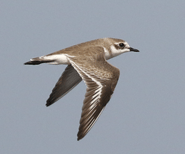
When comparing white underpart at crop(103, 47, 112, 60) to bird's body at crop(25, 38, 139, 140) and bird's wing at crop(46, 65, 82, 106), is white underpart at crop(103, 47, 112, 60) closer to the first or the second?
bird's body at crop(25, 38, 139, 140)

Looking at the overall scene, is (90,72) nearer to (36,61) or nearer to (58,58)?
(58,58)

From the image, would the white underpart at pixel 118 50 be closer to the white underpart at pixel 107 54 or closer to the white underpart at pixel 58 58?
the white underpart at pixel 107 54

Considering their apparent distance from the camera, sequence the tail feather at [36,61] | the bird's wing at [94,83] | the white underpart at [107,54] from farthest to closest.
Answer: the white underpart at [107,54]
the tail feather at [36,61]
the bird's wing at [94,83]

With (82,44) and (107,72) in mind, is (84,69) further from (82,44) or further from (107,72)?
(82,44)

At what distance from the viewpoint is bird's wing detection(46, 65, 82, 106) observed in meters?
9.30

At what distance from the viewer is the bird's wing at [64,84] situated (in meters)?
9.30

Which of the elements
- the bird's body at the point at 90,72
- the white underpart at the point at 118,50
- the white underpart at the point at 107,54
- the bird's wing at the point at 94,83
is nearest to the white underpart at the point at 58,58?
the bird's body at the point at 90,72

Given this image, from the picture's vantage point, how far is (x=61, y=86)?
930 centimetres

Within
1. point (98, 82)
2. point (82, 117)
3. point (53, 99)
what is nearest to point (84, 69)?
point (98, 82)

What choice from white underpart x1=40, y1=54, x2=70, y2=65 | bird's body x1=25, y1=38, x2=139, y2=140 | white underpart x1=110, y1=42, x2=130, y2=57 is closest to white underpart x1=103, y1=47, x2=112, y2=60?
bird's body x1=25, y1=38, x2=139, y2=140

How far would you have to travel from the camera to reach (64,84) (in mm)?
9305

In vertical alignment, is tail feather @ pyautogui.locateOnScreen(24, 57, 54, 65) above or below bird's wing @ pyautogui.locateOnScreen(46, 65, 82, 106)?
above

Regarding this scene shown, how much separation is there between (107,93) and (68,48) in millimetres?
1882

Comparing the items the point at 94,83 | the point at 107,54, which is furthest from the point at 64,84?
the point at 94,83
